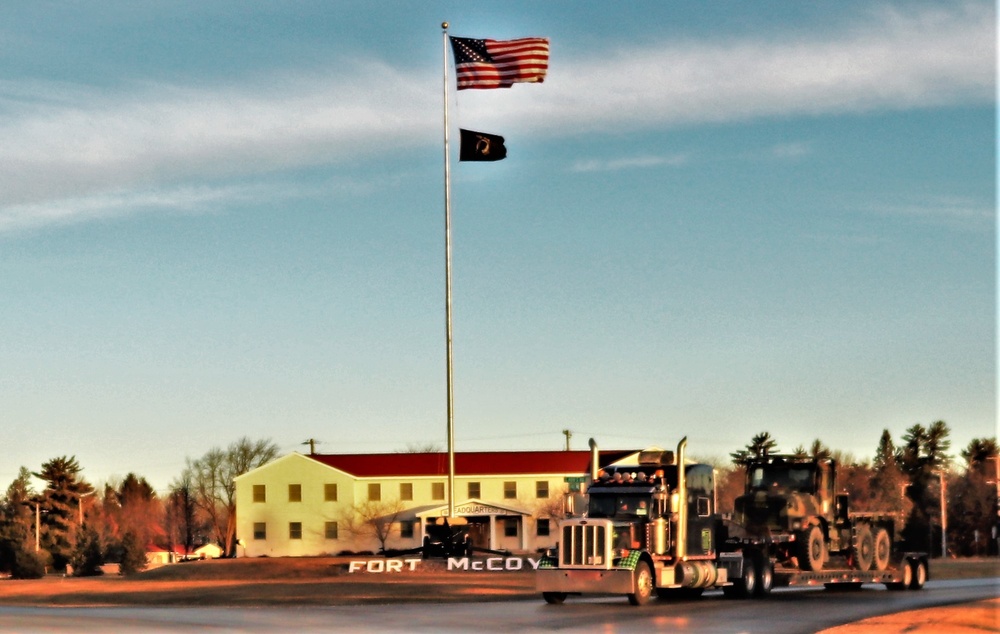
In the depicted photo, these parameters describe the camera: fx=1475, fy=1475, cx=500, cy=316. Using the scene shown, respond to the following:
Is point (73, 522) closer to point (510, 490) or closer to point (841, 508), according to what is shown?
point (510, 490)

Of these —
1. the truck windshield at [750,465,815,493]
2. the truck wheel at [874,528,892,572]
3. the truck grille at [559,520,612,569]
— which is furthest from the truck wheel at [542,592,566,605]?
the truck wheel at [874,528,892,572]

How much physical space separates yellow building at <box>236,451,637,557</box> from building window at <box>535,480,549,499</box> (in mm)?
72

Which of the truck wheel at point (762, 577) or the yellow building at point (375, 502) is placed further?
the yellow building at point (375, 502)

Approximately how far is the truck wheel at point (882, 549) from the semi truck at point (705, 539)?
40 mm

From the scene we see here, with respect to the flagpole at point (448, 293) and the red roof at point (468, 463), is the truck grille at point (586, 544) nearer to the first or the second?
the flagpole at point (448, 293)

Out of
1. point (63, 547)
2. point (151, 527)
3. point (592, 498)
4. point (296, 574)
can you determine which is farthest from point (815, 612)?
point (151, 527)

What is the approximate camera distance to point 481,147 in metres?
43.2

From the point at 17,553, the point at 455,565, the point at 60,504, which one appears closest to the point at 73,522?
the point at 60,504

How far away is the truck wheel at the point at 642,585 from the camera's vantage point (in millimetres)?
33562

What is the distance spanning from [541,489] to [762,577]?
226 feet

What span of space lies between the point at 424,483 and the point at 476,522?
21.3 feet

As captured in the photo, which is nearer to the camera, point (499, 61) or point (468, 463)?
point (499, 61)

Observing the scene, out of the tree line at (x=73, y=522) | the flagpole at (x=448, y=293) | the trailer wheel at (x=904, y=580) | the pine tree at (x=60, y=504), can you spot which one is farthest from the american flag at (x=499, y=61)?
the pine tree at (x=60, y=504)

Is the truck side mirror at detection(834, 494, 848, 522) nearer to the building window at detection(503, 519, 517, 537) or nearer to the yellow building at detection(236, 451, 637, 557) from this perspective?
the yellow building at detection(236, 451, 637, 557)
